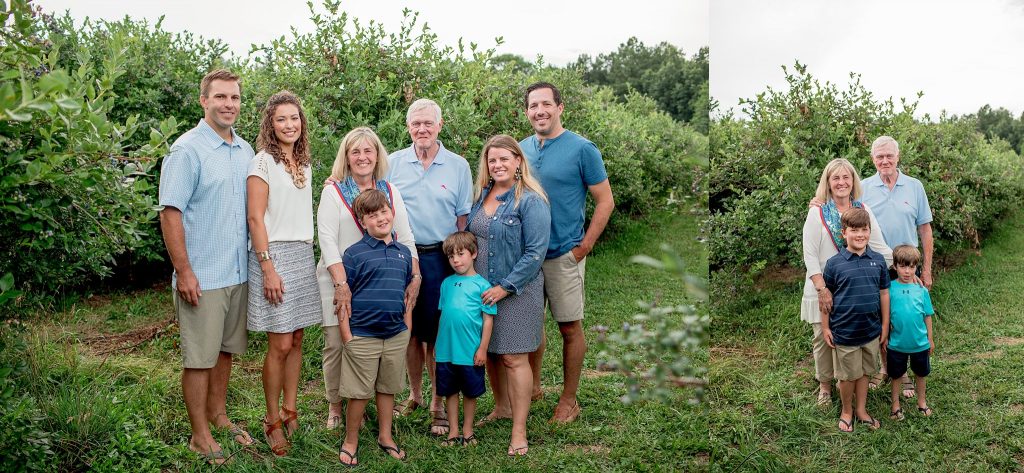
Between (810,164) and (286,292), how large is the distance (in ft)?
7.54

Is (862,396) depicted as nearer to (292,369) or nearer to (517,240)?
(517,240)

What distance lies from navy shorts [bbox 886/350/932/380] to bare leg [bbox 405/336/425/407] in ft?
6.50

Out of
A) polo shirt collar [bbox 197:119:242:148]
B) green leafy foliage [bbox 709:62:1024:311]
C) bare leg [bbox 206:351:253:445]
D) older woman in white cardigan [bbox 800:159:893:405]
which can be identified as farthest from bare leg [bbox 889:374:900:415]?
polo shirt collar [bbox 197:119:242:148]

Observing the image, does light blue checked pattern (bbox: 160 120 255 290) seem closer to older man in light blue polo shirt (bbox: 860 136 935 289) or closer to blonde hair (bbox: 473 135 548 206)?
blonde hair (bbox: 473 135 548 206)

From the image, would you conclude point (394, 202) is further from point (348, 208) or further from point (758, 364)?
point (758, 364)

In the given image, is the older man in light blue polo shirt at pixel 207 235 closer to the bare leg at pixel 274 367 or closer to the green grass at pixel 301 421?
the bare leg at pixel 274 367

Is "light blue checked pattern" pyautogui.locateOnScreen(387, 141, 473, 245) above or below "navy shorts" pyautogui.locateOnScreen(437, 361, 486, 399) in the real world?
above

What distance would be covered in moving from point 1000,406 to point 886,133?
121 centimetres

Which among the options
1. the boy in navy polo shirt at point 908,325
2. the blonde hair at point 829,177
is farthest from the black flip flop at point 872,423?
the blonde hair at point 829,177

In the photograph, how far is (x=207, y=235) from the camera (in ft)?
9.38

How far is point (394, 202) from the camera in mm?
3102

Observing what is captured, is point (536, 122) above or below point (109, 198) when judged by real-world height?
above

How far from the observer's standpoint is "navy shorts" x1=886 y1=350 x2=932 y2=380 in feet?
9.87

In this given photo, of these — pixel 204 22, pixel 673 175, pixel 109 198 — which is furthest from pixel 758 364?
pixel 673 175
